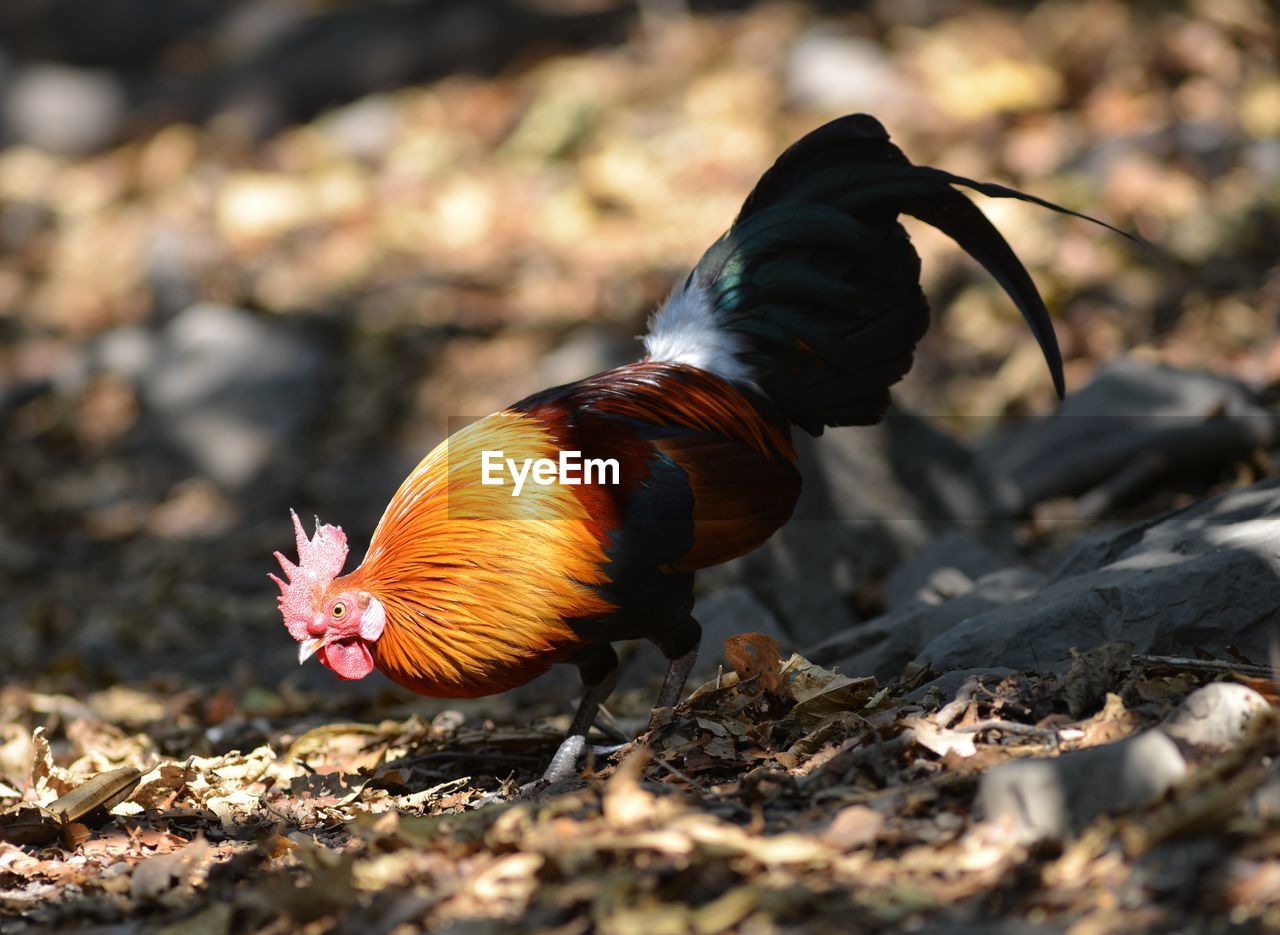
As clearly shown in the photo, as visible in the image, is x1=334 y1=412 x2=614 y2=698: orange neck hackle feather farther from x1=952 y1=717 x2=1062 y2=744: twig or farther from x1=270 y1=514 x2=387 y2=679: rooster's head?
x1=952 y1=717 x2=1062 y2=744: twig

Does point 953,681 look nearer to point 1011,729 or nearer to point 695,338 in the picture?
point 1011,729

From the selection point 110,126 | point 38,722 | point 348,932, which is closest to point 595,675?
point 348,932

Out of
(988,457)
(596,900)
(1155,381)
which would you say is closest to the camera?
(596,900)

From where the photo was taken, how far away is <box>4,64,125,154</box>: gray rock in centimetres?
1564

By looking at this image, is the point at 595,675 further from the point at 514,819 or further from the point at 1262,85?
the point at 1262,85

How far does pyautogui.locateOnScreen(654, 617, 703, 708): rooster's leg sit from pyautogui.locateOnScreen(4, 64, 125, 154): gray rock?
13.2 m

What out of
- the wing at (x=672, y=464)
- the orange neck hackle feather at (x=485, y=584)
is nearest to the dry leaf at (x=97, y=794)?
the orange neck hackle feather at (x=485, y=584)

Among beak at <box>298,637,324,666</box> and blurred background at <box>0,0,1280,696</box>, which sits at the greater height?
blurred background at <box>0,0,1280,696</box>

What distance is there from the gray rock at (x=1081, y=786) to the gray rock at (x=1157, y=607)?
1.03 metres

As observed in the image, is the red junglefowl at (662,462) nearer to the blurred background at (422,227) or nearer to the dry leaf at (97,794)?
the dry leaf at (97,794)

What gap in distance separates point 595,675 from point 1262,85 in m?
9.48

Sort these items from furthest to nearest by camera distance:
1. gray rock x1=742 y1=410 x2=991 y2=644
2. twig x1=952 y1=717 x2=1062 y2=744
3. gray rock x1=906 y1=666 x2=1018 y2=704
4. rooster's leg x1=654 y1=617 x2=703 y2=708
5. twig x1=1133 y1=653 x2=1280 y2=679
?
gray rock x1=742 y1=410 x2=991 y2=644 < rooster's leg x1=654 y1=617 x2=703 y2=708 < gray rock x1=906 y1=666 x2=1018 y2=704 < twig x1=1133 y1=653 x2=1280 y2=679 < twig x1=952 y1=717 x2=1062 y2=744

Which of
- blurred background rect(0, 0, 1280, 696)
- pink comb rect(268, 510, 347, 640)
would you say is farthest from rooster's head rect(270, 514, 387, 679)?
blurred background rect(0, 0, 1280, 696)

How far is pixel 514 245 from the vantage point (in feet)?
40.4
